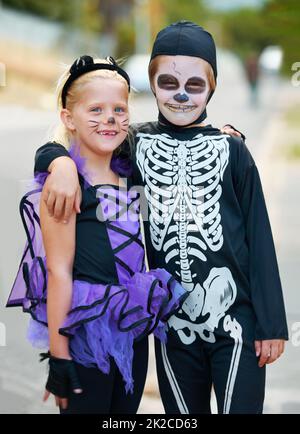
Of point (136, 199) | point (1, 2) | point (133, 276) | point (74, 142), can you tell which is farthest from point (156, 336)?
point (1, 2)

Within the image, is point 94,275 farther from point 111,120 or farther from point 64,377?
point 111,120

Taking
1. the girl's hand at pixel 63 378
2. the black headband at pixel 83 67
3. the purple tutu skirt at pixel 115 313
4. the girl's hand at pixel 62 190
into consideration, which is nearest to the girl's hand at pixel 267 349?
the purple tutu skirt at pixel 115 313

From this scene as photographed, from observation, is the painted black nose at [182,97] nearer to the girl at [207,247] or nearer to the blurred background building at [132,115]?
the girl at [207,247]

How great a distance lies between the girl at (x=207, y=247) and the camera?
296 centimetres

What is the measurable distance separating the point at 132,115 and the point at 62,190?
1.66 ft

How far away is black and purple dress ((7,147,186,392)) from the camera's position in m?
2.82

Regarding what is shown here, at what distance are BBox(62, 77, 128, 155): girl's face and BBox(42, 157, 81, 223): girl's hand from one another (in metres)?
0.13

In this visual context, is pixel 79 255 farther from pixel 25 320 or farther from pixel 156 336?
pixel 25 320

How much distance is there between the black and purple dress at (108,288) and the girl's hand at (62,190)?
0.06 meters

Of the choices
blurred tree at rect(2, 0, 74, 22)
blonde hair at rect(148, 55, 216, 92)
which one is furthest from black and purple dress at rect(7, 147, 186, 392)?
blurred tree at rect(2, 0, 74, 22)

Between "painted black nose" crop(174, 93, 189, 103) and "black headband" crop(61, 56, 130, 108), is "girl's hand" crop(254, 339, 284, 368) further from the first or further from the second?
"black headband" crop(61, 56, 130, 108)

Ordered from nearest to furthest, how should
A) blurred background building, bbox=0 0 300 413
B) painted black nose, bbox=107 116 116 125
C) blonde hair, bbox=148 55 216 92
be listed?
painted black nose, bbox=107 116 116 125, blonde hair, bbox=148 55 216 92, blurred background building, bbox=0 0 300 413

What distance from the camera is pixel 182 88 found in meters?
3.03

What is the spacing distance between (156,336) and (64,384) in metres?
0.39
